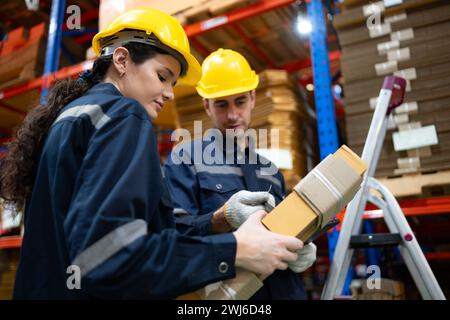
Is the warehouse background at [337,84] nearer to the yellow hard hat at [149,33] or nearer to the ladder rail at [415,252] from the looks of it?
the ladder rail at [415,252]

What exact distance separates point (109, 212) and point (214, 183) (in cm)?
103

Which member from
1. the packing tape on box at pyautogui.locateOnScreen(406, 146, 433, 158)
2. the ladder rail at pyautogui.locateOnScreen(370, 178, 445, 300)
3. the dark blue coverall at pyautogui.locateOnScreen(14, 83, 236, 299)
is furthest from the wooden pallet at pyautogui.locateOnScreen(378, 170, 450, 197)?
the dark blue coverall at pyautogui.locateOnScreen(14, 83, 236, 299)

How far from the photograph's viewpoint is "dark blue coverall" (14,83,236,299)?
0.80 m

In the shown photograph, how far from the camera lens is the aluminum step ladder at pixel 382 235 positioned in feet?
5.56

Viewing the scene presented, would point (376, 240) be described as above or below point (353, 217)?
below

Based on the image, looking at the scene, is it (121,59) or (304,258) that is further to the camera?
(304,258)

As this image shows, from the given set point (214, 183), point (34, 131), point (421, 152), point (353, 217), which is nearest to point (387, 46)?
point (421, 152)

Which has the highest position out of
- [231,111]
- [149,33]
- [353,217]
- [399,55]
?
[399,55]

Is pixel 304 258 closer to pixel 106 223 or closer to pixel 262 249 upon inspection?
pixel 262 249

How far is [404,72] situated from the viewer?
2.28m

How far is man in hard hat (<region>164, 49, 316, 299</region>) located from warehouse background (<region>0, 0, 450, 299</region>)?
57cm

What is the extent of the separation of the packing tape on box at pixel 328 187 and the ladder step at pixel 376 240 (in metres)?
0.77

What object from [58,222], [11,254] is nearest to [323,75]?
[58,222]
